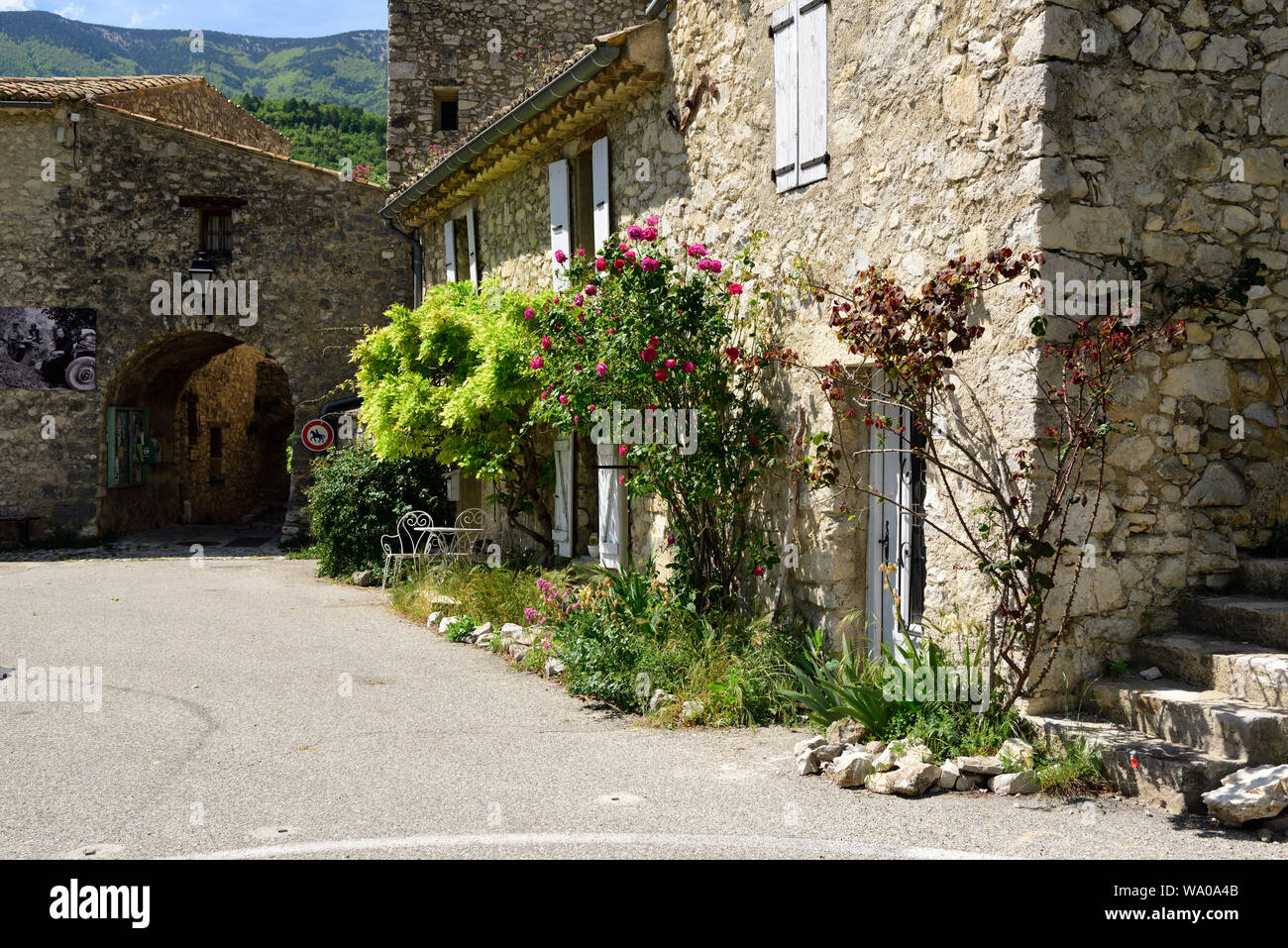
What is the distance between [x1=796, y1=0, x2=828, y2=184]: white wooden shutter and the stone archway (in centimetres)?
1301

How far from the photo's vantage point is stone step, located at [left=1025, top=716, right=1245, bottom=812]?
442 centimetres

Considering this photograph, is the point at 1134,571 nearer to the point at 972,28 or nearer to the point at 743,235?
the point at 972,28

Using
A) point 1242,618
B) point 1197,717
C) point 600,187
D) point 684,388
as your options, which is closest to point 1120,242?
point 1242,618

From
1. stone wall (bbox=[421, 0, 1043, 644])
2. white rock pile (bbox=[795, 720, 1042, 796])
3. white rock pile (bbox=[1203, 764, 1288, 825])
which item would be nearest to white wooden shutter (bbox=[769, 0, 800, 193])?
stone wall (bbox=[421, 0, 1043, 644])

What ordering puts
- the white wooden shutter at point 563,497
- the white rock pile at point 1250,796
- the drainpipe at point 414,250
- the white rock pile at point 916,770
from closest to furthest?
the white rock pile at point 1250,796 < the white rock pile at point 916,770 < the white wooden shutter at point 563,497 < the drainpipe at point 414,250

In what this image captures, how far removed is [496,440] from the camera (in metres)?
10.4

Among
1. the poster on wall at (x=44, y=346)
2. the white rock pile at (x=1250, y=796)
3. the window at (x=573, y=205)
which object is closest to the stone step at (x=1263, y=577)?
the white rock pile at (x=1250, y=796)

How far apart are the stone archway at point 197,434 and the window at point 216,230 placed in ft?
4.50

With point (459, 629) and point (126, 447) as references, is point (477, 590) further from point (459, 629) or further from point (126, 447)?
→ point (126, 447)

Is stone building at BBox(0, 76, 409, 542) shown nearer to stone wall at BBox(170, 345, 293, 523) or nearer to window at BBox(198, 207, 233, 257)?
window at BBox(198, 207, 233, 257)

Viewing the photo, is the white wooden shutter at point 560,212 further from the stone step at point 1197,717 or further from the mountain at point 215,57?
the mountain at point 215,57

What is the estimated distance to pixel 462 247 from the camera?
44.1 ft

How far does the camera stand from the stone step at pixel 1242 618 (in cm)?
505

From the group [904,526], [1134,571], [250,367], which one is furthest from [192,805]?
[250,367]
